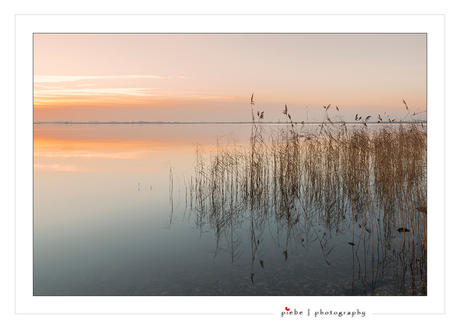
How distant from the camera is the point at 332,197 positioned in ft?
22.9

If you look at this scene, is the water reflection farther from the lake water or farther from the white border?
the white border

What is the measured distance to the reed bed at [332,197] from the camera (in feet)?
15.3

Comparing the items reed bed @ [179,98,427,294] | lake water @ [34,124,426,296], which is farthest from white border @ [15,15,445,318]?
reed bed @ [179,98,427,294]

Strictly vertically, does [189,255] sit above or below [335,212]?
below

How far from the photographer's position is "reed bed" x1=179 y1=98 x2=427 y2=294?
4676 mm
